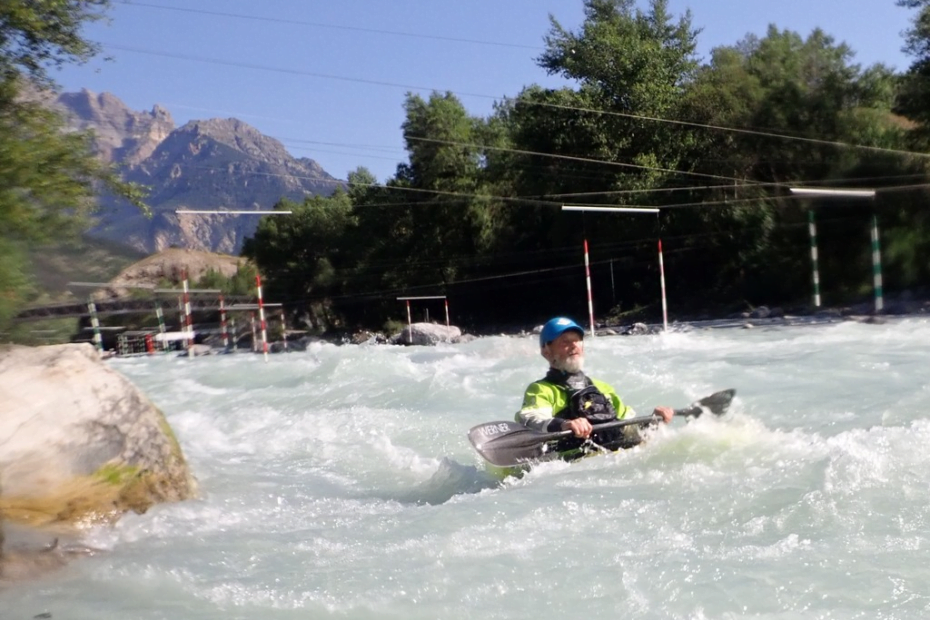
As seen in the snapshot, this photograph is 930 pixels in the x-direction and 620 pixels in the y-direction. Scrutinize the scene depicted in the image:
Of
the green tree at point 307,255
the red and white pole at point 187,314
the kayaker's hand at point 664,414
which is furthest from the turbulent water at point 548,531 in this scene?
the green tree at point 307,255

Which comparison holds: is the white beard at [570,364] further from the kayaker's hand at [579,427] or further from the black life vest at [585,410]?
the kayaker's hand at [579,427]

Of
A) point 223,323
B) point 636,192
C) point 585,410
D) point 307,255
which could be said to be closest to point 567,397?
point 585,410

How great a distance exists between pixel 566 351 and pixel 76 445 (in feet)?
8.84

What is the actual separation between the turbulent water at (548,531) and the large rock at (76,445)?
206 millimetres

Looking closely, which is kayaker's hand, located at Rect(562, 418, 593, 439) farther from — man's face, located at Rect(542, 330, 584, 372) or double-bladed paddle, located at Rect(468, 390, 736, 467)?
man's face, located at Rect(542, 330, 584, 372)

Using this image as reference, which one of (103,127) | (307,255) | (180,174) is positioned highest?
(180,174)

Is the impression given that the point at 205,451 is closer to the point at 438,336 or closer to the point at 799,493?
the point at 799,493

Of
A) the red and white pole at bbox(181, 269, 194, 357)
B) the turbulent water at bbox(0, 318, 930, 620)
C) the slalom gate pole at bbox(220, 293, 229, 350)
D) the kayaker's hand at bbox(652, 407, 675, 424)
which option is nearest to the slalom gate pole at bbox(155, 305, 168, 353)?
the red and white pole at bbox(181, 269, 194, 357)

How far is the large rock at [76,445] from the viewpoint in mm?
4672

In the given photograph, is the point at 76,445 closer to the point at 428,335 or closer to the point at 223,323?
the point at 223,323

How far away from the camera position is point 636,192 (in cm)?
2772

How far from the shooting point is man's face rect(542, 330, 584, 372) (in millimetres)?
5594

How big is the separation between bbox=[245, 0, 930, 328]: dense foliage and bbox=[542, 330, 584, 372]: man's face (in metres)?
15.2

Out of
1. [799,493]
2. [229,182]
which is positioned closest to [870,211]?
[229,182]
